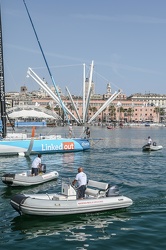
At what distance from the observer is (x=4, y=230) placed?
17.1 m

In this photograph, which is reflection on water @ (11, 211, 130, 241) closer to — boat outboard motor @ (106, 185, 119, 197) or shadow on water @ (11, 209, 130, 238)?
shadow on water @ (11, 209, 130, 238)

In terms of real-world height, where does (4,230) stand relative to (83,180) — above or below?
below

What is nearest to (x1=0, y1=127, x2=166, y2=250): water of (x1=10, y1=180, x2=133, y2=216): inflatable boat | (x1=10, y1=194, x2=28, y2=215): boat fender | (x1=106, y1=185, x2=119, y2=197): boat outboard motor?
(x1=10, y1=180, x2=133, y2=216): inflatable boat

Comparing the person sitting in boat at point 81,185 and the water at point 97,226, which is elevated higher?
the person sitting in boat at point 81,185

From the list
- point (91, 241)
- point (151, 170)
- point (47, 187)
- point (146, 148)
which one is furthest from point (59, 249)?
point (146, 148)

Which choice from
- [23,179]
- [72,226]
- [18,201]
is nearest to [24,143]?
[23,179]

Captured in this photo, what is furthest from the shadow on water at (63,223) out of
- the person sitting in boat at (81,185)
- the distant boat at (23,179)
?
the distant boat at (23,179)

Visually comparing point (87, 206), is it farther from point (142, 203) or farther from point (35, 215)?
point (142, 203)

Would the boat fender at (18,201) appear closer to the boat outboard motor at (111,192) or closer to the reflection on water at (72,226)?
the reflection on water at (72,226)

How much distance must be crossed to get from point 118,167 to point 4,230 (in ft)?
68.7

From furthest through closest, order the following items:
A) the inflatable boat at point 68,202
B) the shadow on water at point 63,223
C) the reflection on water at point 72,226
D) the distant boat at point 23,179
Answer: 1. the distant boat at point 23,179
2. the inflatable boat at point 68,202
3. the shadow on water at point 63,223
4. the reflection on water at point 72,226

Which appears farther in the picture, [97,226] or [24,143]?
[24,143]

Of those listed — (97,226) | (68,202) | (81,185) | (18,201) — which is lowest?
(97,226)

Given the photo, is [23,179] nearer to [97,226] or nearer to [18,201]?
[18,201]
